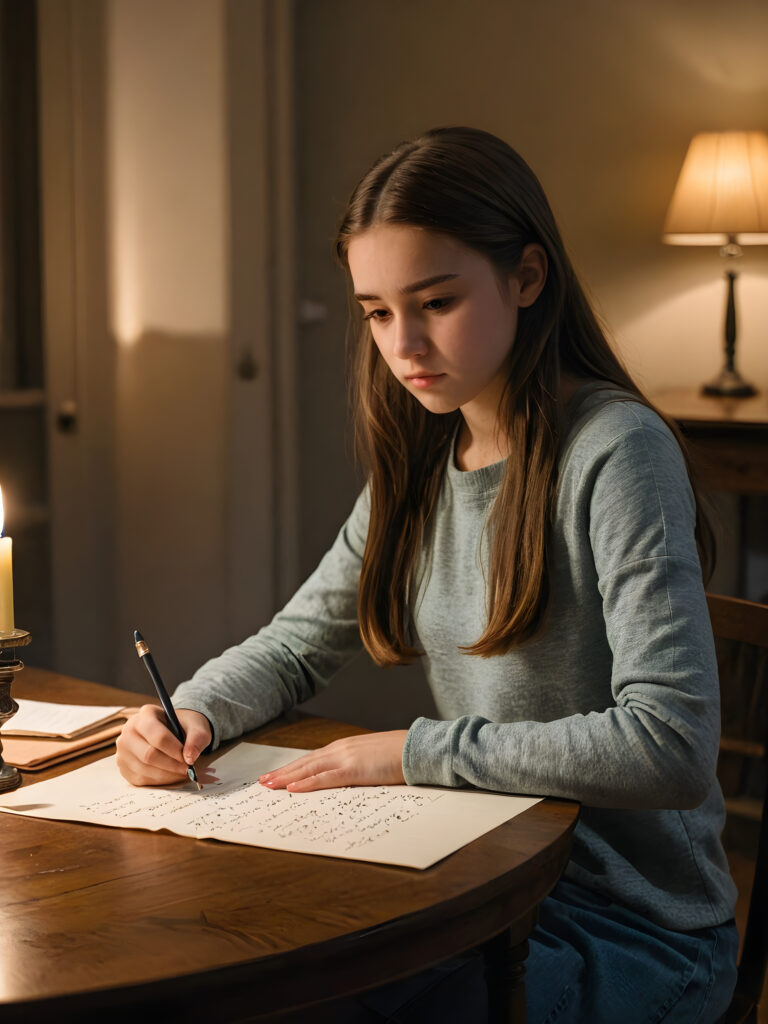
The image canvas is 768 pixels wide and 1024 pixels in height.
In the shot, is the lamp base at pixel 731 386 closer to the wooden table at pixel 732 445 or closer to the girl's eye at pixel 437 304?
the wooden table at pixel 732 445

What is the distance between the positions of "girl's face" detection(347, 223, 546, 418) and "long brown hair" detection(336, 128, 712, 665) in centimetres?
2

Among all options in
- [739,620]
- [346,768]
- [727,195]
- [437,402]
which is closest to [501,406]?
[437,402]

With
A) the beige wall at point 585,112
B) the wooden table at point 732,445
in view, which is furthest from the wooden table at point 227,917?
the beige wall at point 585,112

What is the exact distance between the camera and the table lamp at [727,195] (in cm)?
242

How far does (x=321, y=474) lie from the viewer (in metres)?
3.36

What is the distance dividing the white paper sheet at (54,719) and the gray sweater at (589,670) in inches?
3.9

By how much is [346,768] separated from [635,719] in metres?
0.26

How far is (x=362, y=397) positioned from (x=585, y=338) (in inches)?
11.6

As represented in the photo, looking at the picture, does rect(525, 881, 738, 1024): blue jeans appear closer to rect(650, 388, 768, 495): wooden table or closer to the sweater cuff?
the sweater cuff

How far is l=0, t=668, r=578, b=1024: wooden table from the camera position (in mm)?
691

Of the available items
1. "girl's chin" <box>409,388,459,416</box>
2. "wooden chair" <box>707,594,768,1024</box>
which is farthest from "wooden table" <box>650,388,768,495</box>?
"girl's chin" <box>409,388,459,416</box>

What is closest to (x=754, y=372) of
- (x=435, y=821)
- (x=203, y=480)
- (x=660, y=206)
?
(x=660, y=206)

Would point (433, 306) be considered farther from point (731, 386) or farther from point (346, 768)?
point (731, 386)

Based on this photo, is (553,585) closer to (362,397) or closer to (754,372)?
(362,397)
